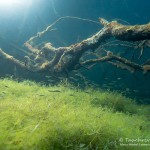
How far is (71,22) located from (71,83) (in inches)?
232

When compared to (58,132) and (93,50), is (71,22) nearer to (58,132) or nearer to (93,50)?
(93,50)

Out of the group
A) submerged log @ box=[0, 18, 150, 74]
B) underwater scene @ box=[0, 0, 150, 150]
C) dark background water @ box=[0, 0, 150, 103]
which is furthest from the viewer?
dark background water @ box=[0, 0, 150, 103]

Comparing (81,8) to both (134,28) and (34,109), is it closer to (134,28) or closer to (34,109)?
(134,28)

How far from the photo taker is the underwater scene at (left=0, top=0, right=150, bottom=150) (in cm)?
449

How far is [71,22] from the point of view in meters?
17.4

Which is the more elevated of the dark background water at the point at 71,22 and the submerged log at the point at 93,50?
the dark background water at the point at 71,22

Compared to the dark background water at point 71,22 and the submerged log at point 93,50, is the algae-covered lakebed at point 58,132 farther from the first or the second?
the dark background water at point 71,22

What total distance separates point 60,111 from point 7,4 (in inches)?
462

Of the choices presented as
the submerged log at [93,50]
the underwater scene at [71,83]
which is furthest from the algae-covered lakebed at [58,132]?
the submerged log at [93,50]

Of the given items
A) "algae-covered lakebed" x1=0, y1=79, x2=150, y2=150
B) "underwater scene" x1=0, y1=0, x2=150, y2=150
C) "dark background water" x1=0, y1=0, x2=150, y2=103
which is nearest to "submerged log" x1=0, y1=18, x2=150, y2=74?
"underwater scene" x1=0, y1=0, x2=150, y2=150

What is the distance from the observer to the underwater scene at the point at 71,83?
449cm

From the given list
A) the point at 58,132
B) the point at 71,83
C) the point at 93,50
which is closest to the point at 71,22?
the point at 71,83

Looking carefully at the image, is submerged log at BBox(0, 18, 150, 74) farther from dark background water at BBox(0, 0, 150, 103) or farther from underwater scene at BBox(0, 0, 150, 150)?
dark background water at BBox(0, 0, 150, 103)

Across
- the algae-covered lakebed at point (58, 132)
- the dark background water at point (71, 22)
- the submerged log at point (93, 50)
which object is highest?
the dark background water at point (71, 22)
